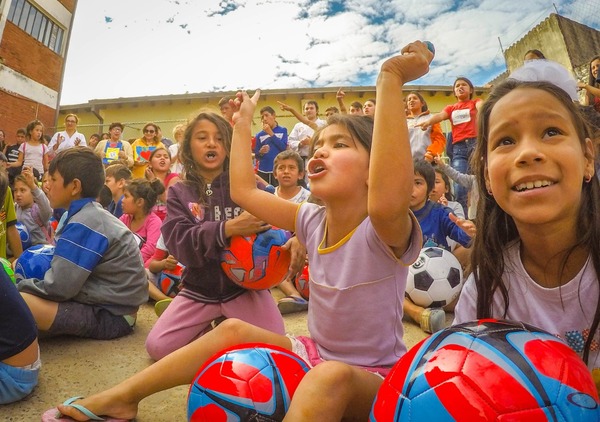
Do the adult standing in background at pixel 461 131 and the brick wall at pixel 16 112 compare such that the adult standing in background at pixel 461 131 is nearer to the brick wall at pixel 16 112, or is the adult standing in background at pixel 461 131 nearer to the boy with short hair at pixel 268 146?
the boy with short hair at pixel 268 146

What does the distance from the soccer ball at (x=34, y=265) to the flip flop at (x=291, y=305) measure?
1801 mm

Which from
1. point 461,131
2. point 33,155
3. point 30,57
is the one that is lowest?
point 33,155

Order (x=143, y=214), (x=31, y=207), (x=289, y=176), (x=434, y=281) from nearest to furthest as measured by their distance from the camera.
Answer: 1. (x=434, y=281)
2. (x=143, y=214)
3. (x=289, y=176)
4. (x=31, y=207)

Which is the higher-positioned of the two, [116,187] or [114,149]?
[114,149]

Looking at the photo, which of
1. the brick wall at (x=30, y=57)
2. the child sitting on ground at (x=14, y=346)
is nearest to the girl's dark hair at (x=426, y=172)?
the child sitting on ground at (x=14, y=346)

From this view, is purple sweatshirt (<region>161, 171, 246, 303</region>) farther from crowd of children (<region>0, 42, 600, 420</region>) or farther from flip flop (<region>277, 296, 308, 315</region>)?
flip flop (<region>277, 296, 308, 315</region>)

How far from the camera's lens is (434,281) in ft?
11.5

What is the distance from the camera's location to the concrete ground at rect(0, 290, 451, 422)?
2.07 meters

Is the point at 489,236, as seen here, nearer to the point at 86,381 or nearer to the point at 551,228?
the point at 551,228

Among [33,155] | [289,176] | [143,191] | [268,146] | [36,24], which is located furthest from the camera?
[36,24]

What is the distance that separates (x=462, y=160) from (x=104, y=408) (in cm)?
539

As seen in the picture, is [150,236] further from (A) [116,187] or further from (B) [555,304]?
(B) [555,304]

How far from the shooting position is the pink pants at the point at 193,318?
2584 millimetres

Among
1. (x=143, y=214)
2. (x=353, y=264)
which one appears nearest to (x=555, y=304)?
(x=353, y=264)
